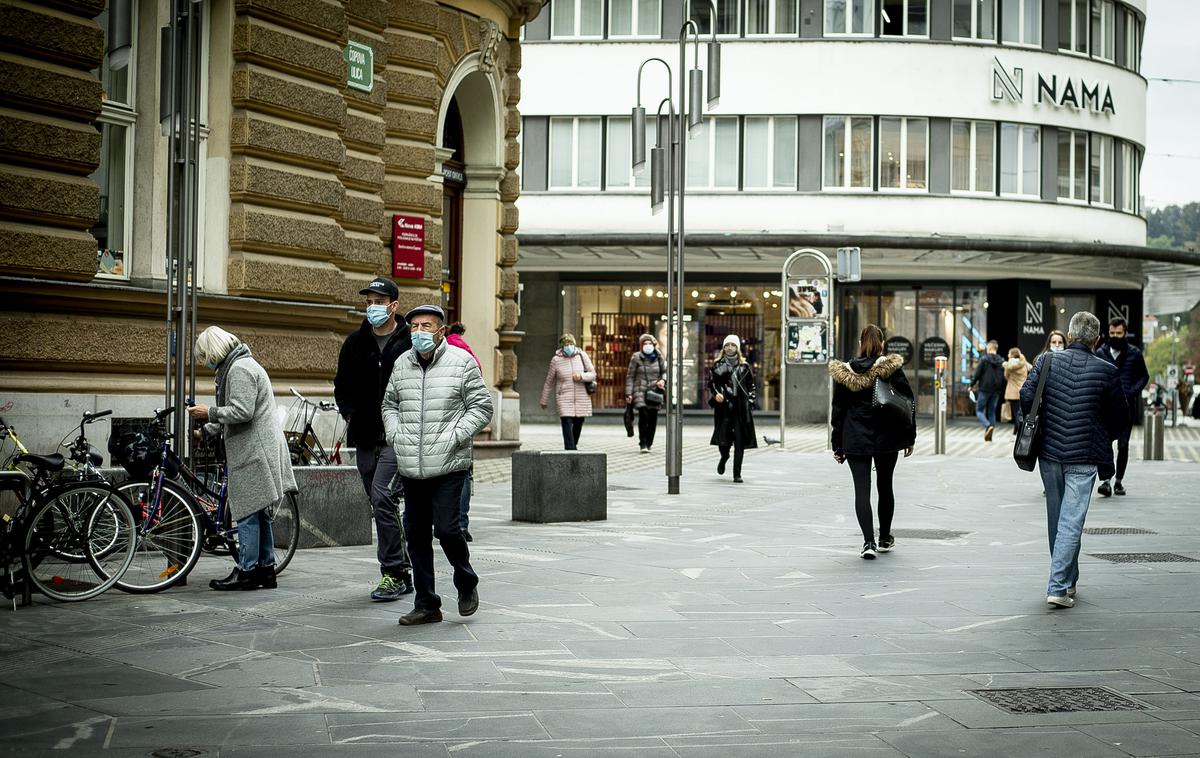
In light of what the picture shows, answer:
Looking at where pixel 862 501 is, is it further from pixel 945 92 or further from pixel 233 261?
pixel 945 92

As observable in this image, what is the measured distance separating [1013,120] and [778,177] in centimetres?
588

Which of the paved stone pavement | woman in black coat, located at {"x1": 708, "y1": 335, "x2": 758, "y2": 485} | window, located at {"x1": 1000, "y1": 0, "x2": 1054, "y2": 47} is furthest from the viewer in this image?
window, located at {"x1": 1000, "y1": 0, "x2": 1054, "y2": 47}

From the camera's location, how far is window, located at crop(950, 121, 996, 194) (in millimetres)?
36281

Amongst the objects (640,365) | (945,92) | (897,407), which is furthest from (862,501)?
(945,92)

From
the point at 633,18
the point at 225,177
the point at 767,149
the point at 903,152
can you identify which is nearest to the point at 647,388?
the point at 225,177

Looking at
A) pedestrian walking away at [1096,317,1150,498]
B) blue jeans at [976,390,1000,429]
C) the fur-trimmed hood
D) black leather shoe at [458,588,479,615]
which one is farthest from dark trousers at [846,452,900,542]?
blue jeans at [976,390,1000,429]

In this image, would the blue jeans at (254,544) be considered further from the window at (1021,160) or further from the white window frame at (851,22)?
the window at (1021,160)

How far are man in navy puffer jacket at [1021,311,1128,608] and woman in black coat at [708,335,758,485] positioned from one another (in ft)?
30.1

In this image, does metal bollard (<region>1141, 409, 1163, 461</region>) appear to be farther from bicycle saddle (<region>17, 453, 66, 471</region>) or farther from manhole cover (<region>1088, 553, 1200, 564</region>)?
bicycle saddle (<region>17, 453, 66, 471</region>)

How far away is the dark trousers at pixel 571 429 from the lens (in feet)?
76.4

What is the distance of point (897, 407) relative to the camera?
1206 cm

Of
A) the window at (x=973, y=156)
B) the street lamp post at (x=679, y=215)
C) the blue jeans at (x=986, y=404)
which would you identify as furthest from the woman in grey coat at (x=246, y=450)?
the window at (x=973, y=156)

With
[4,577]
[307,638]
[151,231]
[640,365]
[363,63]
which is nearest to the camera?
[307,638]

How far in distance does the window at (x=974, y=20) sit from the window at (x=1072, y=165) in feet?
10.2
